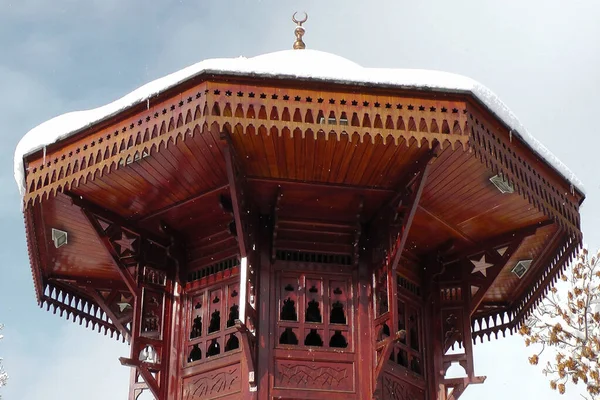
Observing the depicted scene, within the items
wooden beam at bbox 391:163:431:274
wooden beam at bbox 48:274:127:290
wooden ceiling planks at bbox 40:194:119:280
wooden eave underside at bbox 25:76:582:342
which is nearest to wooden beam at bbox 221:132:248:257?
wooden eave underside at bbox 25:76:582:342

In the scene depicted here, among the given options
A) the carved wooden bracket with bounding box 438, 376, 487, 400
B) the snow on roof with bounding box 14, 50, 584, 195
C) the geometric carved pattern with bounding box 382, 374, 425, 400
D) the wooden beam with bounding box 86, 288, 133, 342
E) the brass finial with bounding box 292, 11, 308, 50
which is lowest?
the geometric carved pattern with bounding box 382, 374, 425, 400

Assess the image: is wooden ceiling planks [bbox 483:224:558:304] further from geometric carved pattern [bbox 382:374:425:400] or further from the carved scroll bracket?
the carved scroll bracket

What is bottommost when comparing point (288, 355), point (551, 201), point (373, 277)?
point (288, 355)

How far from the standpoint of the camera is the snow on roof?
29.9 ft

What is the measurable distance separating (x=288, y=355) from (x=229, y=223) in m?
1.67

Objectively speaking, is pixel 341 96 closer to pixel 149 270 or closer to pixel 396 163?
pixel 396 163

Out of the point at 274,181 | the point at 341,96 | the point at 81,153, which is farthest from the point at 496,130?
the point at 81,153

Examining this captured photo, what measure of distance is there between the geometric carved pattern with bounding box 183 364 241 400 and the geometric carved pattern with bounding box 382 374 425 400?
165 cm

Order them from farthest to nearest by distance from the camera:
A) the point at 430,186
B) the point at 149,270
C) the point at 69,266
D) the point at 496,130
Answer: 1. the point at 69,266
2. the point at 149,270
3. the point at 430,186
4. the point at 496,130

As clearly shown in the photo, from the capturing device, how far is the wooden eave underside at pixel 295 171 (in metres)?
9.12

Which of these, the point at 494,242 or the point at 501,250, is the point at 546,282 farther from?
the point at 494,242

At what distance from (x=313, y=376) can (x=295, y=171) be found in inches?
88.1

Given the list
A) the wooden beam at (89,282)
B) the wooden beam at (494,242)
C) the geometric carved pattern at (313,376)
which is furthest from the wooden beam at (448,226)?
the wooden beam at (89,282)

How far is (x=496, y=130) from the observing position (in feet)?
32.1
